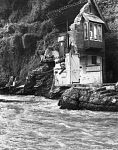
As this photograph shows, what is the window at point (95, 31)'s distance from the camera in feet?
85.7

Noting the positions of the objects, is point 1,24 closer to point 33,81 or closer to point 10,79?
point 10,79

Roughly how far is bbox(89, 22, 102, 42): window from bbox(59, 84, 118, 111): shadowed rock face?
7800mm

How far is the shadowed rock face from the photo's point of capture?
1839 cm

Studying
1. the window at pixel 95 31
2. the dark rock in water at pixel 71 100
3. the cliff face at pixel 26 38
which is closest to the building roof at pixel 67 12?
the window at pixel 95 31

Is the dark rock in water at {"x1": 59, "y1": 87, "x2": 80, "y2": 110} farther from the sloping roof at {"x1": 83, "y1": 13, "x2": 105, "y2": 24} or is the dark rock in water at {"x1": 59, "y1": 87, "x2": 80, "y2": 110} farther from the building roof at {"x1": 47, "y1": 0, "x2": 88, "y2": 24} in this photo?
the building roof at {"x1": 47, "y1": 0, "x2": 88, "y2": 24}

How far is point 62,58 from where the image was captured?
3338 cm

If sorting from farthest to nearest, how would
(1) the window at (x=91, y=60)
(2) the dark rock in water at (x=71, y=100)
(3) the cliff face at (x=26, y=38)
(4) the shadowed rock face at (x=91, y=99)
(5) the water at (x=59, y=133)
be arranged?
(3) the cliff face at (x=26, y=38) < (1) the window at (x=91, y=60) < (2) the dark rock in water at (x=71, y=100) < (4) the shadowed rock face at (x=91, y=99) < (5) the water at (x=59, y=133)

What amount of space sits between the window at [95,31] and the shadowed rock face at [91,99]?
25.6ft

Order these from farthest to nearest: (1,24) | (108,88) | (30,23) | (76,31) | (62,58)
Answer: (1,24) → (30,23) → (62,58) → (76,31) → (108,88)

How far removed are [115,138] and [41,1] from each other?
41.3m

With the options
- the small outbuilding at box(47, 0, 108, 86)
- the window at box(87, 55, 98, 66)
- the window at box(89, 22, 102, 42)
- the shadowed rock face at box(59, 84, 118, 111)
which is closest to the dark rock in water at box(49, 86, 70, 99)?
the small outbuilding at box(47, 0, 108, 86)

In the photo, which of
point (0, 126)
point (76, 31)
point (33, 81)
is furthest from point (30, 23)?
point (0, 126)

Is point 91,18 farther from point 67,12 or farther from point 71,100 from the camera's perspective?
point 71,100

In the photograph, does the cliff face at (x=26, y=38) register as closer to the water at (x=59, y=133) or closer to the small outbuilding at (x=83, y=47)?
the small outbuilding at (x=83, y=47)
